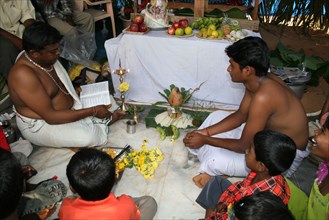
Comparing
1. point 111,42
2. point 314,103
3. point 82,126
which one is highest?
point 111,42

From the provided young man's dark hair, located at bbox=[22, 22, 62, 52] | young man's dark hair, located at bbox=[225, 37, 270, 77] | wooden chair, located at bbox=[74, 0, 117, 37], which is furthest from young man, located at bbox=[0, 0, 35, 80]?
young man's dark hair, located at bbox=[225, 37, 270, 77]

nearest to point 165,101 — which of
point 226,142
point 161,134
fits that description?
point 161,134

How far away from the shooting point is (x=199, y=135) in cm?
278

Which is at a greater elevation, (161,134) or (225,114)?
(225,114)

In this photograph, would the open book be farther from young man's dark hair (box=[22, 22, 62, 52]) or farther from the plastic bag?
the plastic bag

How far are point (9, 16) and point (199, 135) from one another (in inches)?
126

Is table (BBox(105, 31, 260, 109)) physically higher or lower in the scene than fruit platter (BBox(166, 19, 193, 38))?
lower

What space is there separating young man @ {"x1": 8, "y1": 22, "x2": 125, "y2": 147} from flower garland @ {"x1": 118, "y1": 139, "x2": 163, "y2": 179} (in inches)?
17.7

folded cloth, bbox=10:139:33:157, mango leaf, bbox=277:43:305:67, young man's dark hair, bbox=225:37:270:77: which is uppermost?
young man's dark hair, bbox=225:37:270:77

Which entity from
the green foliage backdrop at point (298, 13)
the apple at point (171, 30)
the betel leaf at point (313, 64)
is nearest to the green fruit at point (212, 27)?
the apple at point (171, 30)

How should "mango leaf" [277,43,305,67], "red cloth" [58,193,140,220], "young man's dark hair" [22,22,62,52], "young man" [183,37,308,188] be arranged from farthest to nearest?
"mango leaf" [277,43,305,67] → "young man's dark hair" [22,22,62,52] → "young man" [183,37,308,188] → "red cloth" [58,193,140,220]

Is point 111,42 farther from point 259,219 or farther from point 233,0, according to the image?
point 233,0

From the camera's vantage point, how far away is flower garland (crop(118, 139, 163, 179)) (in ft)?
9.56

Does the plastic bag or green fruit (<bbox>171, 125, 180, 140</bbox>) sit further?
the plastic bag
